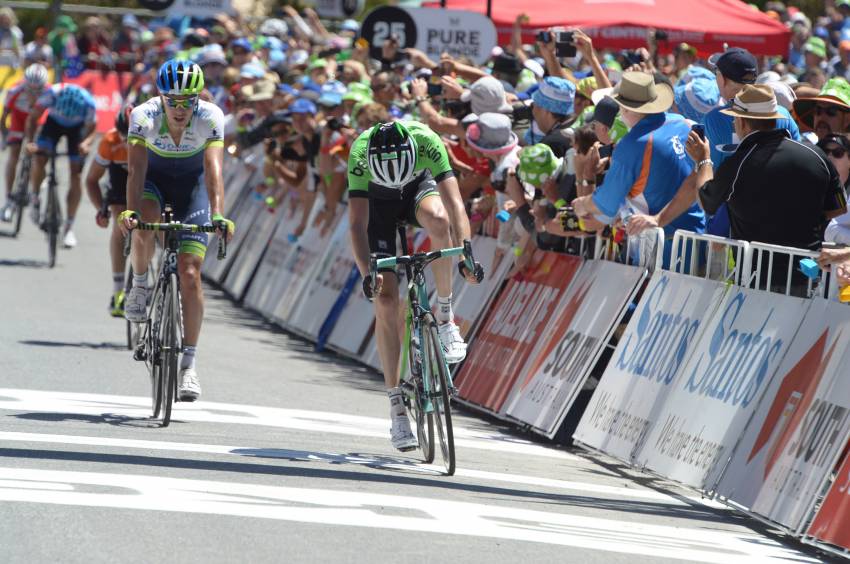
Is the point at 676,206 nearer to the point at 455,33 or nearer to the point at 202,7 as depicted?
the point at 455,33

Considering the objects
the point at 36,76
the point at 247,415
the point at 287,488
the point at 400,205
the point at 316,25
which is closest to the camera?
the point at 287,488

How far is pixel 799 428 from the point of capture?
788 cm

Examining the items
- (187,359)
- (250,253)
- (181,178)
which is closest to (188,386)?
(187,359)

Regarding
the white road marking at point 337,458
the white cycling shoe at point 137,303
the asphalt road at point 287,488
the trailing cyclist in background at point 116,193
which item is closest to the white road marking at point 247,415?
the asphalt road at point 287,488

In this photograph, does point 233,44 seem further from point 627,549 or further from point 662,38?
point 627,549

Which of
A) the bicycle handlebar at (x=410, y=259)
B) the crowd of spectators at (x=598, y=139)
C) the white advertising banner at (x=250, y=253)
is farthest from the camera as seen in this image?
the white advertising banner at (x=250, y=253)

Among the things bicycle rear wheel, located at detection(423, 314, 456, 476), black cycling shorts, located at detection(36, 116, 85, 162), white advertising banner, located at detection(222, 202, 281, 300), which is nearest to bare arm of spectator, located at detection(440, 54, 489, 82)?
white advertising banner, located at detection(222, 202, 281, 300)

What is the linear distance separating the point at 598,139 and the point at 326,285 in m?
6.09

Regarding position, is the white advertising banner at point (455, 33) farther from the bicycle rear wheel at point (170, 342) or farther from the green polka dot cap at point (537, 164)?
the bicycle rear wheel at point (170, 342)

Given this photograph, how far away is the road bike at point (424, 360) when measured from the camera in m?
9.07

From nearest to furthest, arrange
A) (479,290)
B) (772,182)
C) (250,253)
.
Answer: (772,182), (479,290), (250,253)

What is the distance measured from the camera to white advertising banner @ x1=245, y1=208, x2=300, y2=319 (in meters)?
18.5

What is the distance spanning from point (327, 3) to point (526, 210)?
1982cm

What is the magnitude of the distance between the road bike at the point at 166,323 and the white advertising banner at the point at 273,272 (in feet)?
24.2
